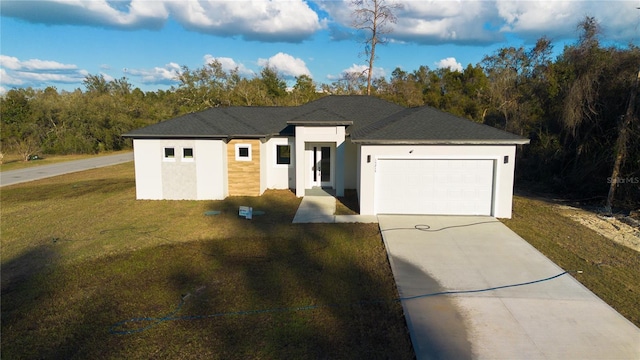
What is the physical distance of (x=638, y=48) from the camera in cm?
1498

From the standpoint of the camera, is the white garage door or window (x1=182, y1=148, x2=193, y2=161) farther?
window (x1=182, y1=148, x2=193, y2=161)

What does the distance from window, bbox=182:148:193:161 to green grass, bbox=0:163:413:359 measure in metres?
2.76

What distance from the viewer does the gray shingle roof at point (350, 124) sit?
41.0 feet

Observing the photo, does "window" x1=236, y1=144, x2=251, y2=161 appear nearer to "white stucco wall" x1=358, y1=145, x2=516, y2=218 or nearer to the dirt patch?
"white stucco wall" x1=358, y1=145, x2=516, y2=218

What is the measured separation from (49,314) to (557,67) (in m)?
22.9

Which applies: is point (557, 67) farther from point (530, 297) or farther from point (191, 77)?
point (191, 77)

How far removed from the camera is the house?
1246cm

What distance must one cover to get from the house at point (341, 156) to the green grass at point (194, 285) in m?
2.23

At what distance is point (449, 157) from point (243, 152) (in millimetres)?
8365

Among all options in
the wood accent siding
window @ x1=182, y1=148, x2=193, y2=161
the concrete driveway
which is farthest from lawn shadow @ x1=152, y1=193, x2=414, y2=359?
window @ x1=182, y1=148, x2=193, y2=161

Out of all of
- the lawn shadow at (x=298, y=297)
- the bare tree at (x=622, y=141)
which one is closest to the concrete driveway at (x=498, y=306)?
the lawn shadow at (x=298, y=297)

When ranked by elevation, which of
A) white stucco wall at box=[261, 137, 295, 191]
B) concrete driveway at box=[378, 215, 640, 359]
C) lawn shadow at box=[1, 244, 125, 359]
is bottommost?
lawn shadow at box=[1, 244, 125, 359]

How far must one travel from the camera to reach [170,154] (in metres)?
15.5

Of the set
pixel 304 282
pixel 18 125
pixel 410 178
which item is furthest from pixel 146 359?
pixel 18 125
